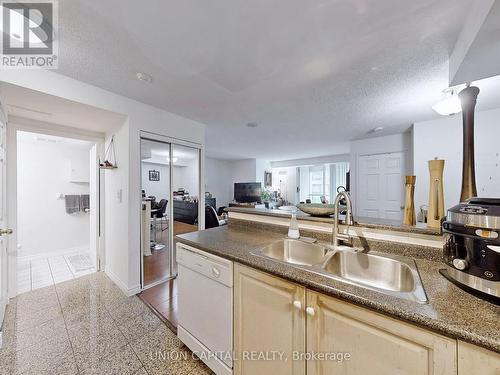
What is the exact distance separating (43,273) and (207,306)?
3.10 m

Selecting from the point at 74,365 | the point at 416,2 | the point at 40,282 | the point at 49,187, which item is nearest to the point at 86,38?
the point at 416,2

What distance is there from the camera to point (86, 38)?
4.49ft

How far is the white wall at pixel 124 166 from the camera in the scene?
Answer: 1.89 metres

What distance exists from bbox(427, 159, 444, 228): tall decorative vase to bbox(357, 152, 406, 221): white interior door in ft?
10.2

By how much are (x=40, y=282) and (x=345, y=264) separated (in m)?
3.67

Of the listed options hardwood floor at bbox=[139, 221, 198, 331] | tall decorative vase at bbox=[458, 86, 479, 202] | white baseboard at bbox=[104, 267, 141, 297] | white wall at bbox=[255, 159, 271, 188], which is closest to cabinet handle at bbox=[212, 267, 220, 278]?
hardwood floor at bbox=[139, 221, 198, 331]


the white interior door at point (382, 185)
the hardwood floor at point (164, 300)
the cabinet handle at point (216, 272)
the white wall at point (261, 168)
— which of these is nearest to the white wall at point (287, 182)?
the white wall at point (261, 168)

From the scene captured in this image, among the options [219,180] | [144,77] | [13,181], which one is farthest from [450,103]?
[219,180]

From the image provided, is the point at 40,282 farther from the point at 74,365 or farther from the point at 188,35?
the point at 188,35

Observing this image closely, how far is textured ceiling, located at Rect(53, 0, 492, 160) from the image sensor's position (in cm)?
115

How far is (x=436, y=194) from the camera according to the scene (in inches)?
43.6

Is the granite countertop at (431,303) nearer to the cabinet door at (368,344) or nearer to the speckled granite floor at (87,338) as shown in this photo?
the cabinet door at (368,344)

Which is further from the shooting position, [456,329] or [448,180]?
[448,180]

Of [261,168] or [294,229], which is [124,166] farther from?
[261,168]
